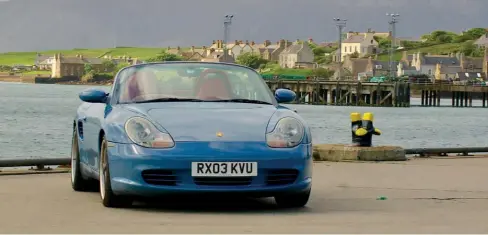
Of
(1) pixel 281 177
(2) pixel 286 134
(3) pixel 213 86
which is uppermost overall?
(3) pixel 213 86

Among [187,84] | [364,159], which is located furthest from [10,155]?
[187,84]

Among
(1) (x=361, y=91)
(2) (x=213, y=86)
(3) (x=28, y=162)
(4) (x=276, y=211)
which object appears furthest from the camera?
(1) (x=361, y=91)

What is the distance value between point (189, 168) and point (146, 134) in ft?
1.52

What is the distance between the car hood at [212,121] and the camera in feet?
30.8

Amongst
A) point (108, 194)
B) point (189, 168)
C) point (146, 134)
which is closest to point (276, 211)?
point (189, 168)

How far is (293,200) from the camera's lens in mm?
9961

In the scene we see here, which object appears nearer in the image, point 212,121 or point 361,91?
point 212,121

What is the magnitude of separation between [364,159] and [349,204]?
659cm

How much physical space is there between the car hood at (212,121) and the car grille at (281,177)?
307 millimetres

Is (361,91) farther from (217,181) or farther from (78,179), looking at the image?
(217,181)

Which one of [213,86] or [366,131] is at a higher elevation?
[213,86]

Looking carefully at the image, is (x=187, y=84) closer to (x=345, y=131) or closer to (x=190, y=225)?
(x=190, y=225)

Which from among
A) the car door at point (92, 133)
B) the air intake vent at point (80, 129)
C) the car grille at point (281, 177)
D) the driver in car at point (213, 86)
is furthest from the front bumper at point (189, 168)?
the air intake vent at point (80, 129)

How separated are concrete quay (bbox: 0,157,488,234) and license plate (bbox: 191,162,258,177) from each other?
1.05 feet
